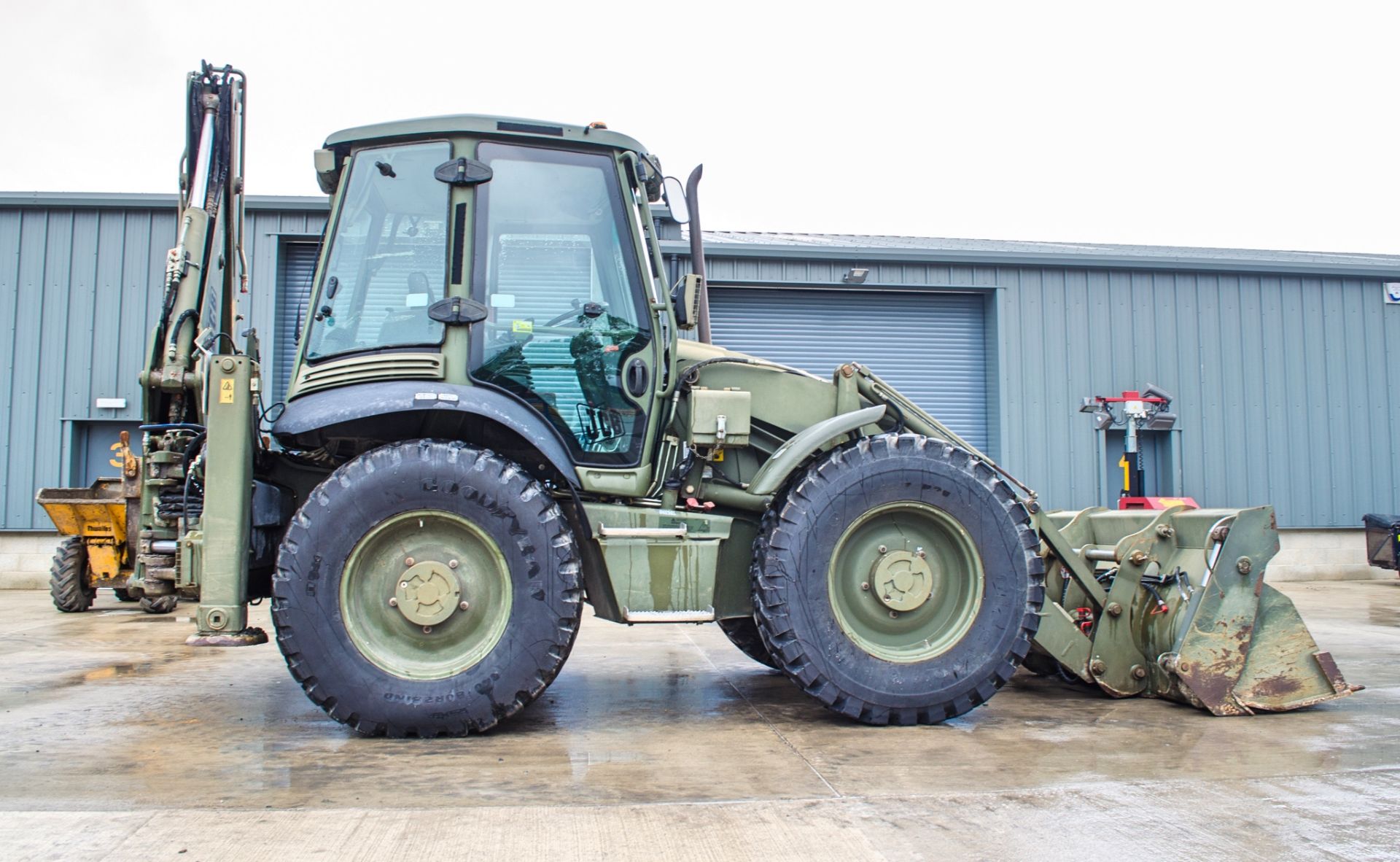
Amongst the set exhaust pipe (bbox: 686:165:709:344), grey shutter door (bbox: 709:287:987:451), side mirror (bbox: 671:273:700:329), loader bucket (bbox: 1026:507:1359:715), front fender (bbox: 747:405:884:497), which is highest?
grey shutter door (bbox: 709:287:987:451)

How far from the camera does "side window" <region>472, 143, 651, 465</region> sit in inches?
181

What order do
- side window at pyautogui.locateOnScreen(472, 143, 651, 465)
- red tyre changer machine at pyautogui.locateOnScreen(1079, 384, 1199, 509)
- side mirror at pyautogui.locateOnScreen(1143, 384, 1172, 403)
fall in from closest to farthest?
1. side window at pyautogui.locateOnScreen(472, 143, 651, 465)
2. red tyre changer machine at pyautogui.locateOnScreen(1079, 384, 1199, 509)
3. side mirror at pyautogui.locateOnScreen(1143, 384, 1172, 403)

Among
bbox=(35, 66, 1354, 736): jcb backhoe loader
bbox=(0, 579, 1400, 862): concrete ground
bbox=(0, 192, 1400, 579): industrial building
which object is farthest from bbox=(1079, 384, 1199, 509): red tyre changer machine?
bbox=(35, 66, 1354, 736): jcb backhoe loader

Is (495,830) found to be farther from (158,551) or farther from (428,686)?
(158,551)

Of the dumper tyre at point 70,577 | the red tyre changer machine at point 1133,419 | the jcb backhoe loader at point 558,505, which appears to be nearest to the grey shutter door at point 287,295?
the dumper tyre at point 70,577

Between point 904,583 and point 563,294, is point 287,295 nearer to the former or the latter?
point 563,294

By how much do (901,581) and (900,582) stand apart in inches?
0.4

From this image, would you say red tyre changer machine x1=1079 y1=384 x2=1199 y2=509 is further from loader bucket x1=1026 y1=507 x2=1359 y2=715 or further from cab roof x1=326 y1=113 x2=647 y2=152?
cab roof x1=326 y1=113 x2=647 y2=152

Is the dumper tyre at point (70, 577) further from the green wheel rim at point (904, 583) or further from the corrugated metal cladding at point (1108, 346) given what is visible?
the green wheel rim at point (904, 583)

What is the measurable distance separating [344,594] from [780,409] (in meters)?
2.24

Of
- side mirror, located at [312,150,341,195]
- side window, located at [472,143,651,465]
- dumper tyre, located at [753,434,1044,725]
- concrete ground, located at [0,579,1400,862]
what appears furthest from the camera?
side mirror, located at [312,150,341,195]

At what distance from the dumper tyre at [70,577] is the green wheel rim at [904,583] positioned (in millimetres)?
9125

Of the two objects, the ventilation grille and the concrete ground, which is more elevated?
the ventilation grille

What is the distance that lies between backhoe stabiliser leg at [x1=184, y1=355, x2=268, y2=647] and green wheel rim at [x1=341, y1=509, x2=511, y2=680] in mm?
482
